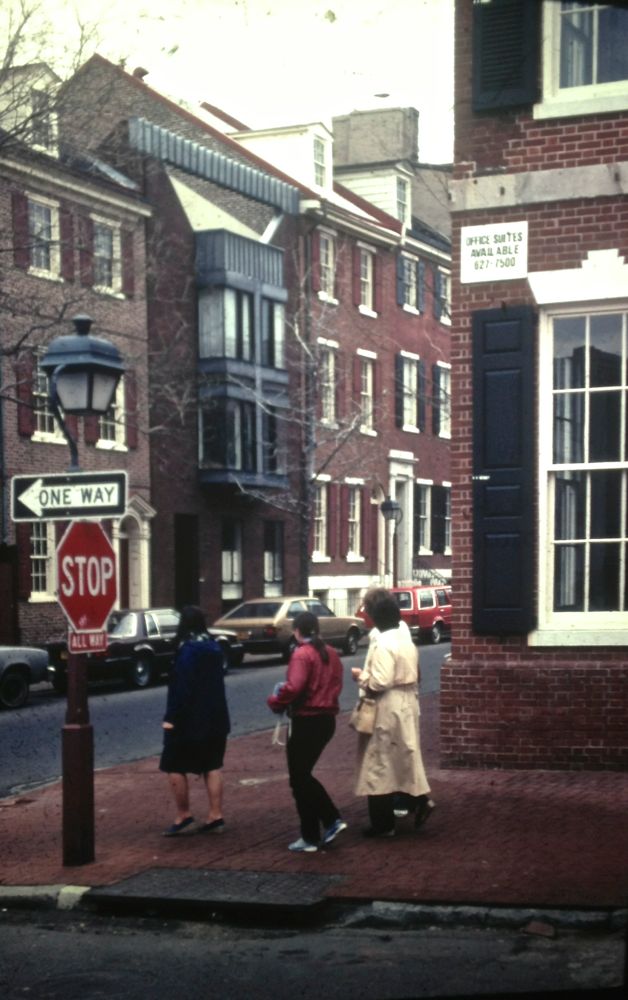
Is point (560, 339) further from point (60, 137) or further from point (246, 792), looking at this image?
point (60, 137)

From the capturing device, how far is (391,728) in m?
9.80

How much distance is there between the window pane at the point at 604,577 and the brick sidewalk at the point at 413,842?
1.33m

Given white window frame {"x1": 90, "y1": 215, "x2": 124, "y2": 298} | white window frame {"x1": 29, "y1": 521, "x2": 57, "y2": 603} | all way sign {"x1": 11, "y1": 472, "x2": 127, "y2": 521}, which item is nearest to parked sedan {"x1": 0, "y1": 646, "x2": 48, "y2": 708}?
white window frame {"x1": 29, "y1": 521, "x2": 57, "y2": 603}

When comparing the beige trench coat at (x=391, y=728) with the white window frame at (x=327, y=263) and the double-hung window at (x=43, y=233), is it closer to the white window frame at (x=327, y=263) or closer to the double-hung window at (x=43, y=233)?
the double-hung window at (x=43, y=233)

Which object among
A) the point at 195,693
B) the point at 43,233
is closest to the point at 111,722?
the point at 195,693

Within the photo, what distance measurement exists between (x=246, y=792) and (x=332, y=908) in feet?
14.4

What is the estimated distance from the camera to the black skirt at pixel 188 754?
10148 millimetres

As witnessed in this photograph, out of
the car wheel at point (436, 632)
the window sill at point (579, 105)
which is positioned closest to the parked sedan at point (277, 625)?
the car wheel at point (436, 632)

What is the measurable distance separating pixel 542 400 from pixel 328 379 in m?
30.0

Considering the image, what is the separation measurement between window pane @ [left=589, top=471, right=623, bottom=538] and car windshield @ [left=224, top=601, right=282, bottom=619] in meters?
20.1

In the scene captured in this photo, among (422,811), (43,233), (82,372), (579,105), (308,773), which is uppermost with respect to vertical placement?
(43,233)

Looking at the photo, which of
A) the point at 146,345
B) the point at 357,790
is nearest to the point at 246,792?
the point at 357,790

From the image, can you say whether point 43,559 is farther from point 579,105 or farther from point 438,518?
point 579,105

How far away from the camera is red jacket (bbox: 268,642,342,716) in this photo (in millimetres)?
9430
